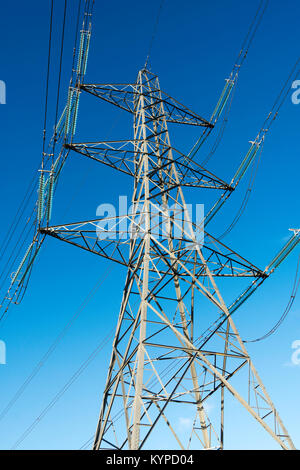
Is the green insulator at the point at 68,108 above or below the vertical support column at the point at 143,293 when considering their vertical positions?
above

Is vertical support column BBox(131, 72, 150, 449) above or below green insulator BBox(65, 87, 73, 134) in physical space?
below

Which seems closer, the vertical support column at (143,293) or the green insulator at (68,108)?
the vertical support column at (143,293)

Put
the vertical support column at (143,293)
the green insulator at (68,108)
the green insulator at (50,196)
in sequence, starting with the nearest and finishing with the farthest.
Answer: the vertical support column at (143,293), the green insulator at (50,196), the green insulator at (68,108)

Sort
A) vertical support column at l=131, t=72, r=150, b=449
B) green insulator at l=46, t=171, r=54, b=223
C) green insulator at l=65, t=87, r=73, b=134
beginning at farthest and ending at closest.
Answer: green insulator at l=65, t=87, r=73, b=134, green insulator at l=46, t=171, r=54, b=223, vertical support column at l=131, t=72, r=150, b=449

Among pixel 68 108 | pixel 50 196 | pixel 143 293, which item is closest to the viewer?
pixel 143 293

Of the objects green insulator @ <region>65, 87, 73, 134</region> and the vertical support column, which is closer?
the vertical support column

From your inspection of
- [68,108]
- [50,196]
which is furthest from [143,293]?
[68,108]

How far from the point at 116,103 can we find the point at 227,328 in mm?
11098

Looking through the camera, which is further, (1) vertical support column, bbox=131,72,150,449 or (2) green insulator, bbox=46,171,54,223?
(2) green insulator, bbox=46,171,54,223

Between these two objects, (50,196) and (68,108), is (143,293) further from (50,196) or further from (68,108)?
(68,108)

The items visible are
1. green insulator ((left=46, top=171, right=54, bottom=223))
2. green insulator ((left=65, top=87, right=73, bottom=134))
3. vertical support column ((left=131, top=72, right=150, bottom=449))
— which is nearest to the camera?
vertical support column ((left=131, top=72, right=150, bottom=449))

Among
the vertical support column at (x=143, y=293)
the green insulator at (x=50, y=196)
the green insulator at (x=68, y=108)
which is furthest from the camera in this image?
the green insulator at (x=68, y=108)
